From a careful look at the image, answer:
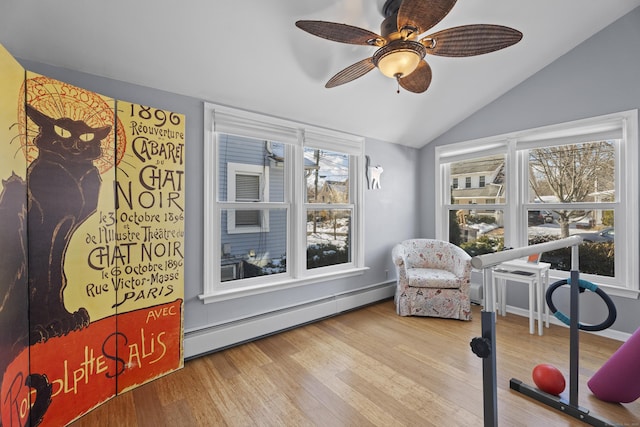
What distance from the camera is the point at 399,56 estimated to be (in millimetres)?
1633

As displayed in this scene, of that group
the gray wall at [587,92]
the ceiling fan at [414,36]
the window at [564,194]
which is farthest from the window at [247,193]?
the gray wall at [587,92]

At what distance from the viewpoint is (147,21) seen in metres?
1.76

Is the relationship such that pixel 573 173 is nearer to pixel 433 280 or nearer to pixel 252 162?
pixel 433 280

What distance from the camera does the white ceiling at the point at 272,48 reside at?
1.68 meters

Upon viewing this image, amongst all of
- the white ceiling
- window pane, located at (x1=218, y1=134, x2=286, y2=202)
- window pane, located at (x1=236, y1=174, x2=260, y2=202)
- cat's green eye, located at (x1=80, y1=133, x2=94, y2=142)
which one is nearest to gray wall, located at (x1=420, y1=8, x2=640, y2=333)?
the white ceiling

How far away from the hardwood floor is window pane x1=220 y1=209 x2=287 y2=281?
67 centimetres

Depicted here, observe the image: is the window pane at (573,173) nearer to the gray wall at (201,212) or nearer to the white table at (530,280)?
the white table at (530,280)

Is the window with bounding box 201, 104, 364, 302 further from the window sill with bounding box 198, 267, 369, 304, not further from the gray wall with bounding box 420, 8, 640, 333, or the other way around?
the gray wall with bounding box 420, 8, 640, 333

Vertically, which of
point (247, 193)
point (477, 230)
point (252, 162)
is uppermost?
point (252, 162)

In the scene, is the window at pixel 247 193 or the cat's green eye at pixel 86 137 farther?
the window at pixel 247 193

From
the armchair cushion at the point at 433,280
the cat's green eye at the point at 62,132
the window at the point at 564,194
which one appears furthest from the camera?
the armchair cushion at the point at 433,280

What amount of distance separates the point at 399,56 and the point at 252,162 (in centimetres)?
166

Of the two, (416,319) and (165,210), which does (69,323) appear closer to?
(165,210)

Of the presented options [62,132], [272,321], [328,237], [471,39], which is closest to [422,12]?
[471,39]
